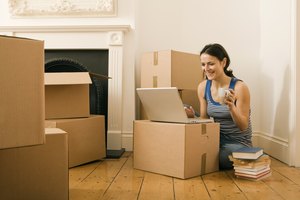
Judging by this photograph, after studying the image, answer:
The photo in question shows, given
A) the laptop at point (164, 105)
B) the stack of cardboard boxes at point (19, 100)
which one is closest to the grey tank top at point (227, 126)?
the laptop at point (164, 105)

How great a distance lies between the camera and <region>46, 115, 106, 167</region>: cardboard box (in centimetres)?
205

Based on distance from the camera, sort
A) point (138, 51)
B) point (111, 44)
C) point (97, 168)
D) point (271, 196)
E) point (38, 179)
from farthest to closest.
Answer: point (138, 51) < point (111, 44) < point (97, 168) < point (271, 196) < point (38, 179)

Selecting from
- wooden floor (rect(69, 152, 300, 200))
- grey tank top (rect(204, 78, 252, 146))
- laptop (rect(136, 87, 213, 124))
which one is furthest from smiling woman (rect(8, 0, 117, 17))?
wooden floor (rect(69, 152, 300, 200))

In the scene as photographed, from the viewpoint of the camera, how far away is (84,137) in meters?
2.17

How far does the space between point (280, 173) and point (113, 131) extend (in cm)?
134

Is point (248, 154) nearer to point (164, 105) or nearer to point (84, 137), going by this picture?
point (164, 105)

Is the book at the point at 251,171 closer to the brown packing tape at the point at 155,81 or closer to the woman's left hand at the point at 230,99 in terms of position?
the woman's left hand at the point at 230,99

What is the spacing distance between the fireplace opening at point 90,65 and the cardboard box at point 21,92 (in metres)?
1.64

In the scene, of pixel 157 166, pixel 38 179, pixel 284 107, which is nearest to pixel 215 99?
pixel 284 107

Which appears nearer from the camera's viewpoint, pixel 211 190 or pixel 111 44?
pixel 211 190

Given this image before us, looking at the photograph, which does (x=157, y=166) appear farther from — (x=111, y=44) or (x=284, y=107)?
(x=111, y=44)

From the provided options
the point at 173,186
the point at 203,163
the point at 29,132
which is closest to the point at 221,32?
the point at 203,163

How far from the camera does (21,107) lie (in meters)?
0.98

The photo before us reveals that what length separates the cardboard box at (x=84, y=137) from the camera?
2.05 meters
